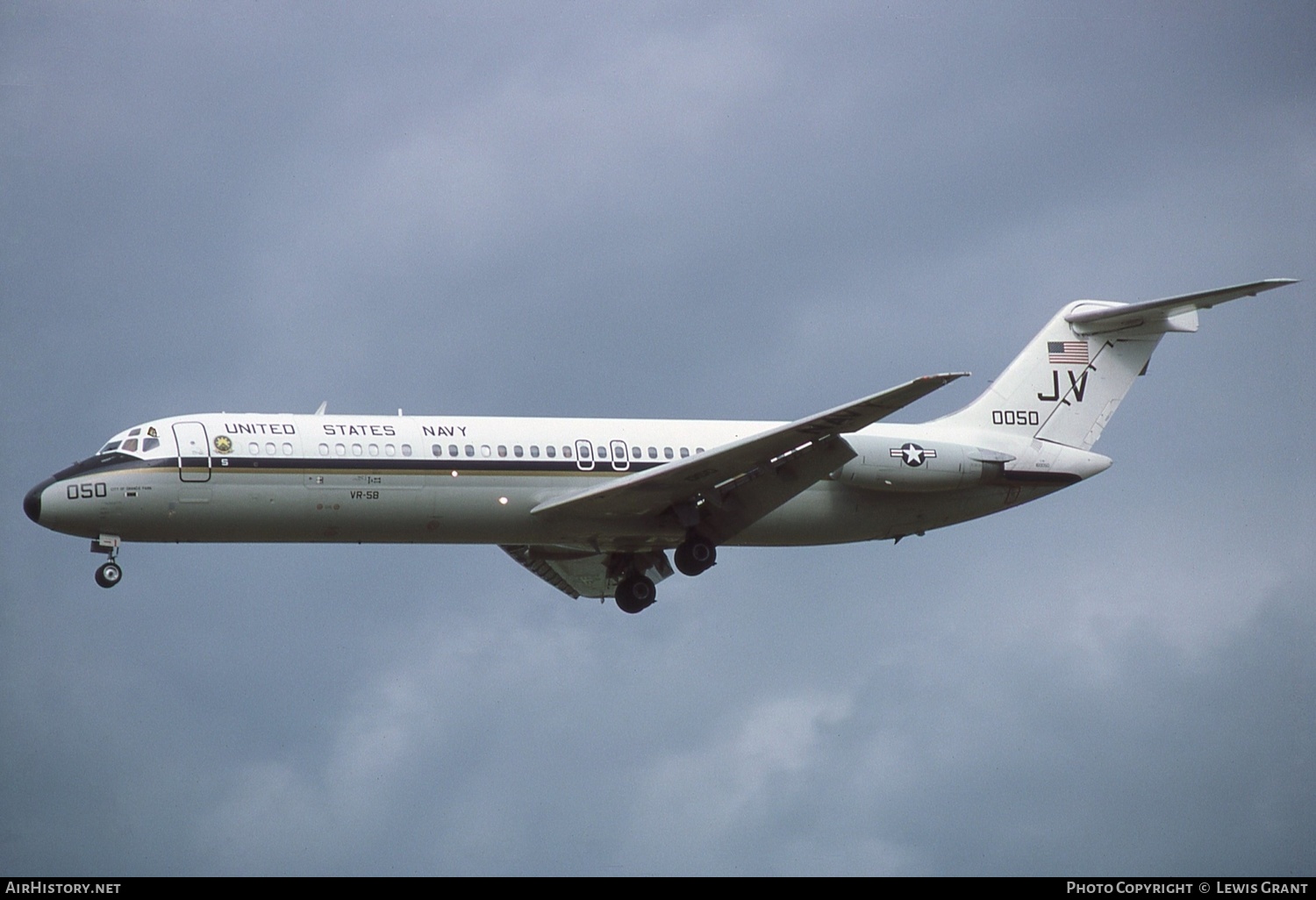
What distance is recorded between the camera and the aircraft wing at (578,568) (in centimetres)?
3966

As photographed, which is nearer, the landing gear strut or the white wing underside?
the white wing underside

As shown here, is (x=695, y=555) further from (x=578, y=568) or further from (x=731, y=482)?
(x=578, y=568)

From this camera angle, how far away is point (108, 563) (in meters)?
34.2

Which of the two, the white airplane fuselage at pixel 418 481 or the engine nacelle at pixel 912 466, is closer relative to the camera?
the white airplane fuselage at pixel 418 481

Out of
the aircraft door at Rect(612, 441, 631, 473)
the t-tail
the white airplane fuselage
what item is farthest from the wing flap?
the t-tail

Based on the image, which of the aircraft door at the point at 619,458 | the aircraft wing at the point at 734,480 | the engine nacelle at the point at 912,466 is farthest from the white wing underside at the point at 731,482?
the engine nacelle at the point at 912,466

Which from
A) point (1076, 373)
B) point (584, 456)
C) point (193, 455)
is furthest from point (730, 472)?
point (193, 455)

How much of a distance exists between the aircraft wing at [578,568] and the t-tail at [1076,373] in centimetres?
693

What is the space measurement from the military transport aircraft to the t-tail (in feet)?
0.13

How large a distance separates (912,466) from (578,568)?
8246mm

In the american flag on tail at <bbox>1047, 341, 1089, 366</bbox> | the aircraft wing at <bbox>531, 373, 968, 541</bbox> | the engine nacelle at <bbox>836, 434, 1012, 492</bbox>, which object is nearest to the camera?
the aircraft wing at <bbox>531, 373, 968, 541</bbox>

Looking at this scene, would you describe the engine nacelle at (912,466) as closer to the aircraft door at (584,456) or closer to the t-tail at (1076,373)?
the t-tail at (1076,373)

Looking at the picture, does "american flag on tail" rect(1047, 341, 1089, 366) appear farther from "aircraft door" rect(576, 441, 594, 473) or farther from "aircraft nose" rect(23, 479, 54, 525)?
→ "aircraft nose" rect(23, 479, 54, 525)

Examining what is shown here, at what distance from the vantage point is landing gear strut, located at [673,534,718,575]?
121 ft
